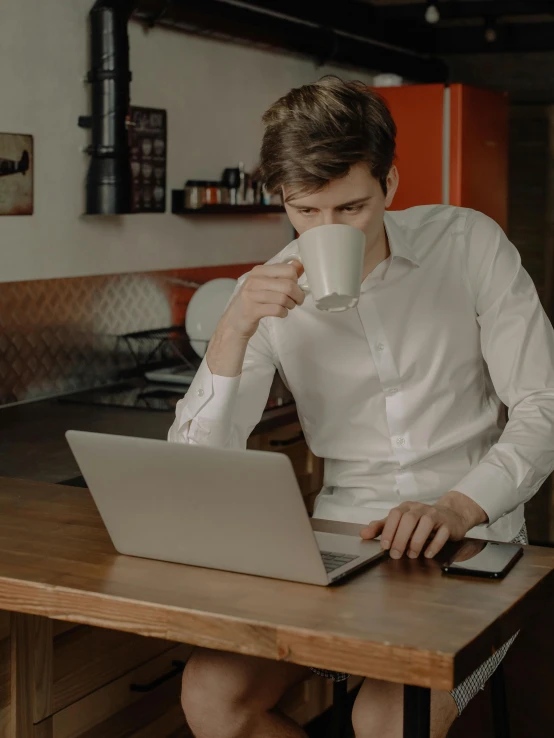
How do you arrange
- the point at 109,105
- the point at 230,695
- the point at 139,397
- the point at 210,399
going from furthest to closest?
the point at 139,397 → the point at 109,105 → the point at 210,399 → the point at 230,695

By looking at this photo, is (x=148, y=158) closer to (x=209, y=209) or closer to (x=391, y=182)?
(x=209, y=209)

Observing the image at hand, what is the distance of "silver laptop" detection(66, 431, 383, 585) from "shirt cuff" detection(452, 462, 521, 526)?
209 millimetres

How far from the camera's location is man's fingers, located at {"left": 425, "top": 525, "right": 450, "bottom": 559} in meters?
1.60

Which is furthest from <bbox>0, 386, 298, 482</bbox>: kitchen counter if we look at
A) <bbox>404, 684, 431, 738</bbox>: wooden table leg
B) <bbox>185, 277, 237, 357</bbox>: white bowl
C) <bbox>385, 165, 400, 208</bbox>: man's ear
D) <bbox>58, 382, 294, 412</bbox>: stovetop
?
<bbox>404, 684, 431, 738</bbox>: wooden table leg

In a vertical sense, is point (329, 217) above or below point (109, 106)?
below

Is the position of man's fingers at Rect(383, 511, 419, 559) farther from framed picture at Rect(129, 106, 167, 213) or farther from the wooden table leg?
framed picture at Rect(129, 106, 167, 213)

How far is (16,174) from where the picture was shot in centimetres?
313

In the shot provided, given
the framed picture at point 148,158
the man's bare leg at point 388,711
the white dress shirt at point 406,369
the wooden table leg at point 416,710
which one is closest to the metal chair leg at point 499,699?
the white dress shirt at point 406,369

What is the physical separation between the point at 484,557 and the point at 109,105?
218cm

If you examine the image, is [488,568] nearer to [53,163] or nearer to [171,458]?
[171,458]

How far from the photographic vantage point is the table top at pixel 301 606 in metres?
1.29

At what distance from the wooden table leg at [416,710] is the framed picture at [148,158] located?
248 cm

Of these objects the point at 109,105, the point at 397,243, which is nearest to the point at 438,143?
the point at 109,105

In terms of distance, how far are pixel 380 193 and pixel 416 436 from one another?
18.4 inches
